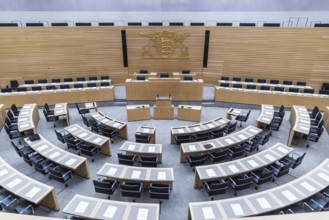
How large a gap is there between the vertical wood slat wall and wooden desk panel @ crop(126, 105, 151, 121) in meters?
4.48

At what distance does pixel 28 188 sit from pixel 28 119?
452 centimetres

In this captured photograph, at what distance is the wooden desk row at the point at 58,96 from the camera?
1102 centimetres

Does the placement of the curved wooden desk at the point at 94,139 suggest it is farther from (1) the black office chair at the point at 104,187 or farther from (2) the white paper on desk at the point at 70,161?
(1) the black office chair at the point at 104,187

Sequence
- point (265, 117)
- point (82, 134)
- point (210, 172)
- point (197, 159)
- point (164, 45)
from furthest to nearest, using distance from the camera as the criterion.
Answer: point (164, 45)
point (265, 117)
point (82, 134)
point (197, 159)
point (210, 172)

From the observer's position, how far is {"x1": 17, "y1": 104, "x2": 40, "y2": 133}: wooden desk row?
27.3ft

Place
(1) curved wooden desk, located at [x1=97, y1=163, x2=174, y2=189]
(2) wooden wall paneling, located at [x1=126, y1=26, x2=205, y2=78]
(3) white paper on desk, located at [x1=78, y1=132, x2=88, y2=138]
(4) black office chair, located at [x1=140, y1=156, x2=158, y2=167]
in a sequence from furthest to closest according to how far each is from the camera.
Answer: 1. (2) wooden wall paneling, located at [x1=126, y1=26, x2=205, y2=78]
2. (3) white paper on desk, located at [x1=78, y1=132, x2=88, y2=138]
3. (4) black office chair, located at [x1=140, y1=156, x2=158, y2=167]
4. (1) curved wooden desk, located at [x1=97, y1=163, x2=174, y2=189]

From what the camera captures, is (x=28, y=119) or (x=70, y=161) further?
(x=28, y=119)

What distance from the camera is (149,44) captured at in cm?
1351

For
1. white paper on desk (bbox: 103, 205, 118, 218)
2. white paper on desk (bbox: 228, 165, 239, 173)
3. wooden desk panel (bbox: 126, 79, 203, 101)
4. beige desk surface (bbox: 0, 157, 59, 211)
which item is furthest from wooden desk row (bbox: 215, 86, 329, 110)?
beige desk surface (bbox: 0, 157, 59, 211)

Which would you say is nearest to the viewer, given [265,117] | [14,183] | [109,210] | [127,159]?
[109,210]

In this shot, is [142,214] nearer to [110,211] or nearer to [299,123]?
[110,211]

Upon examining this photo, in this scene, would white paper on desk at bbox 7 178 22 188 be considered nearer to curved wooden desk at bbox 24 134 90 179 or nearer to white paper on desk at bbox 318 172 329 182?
curved wooden desk at bbox 24 134 90 179

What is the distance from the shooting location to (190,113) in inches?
405

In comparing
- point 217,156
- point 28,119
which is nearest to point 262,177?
point 217,156
